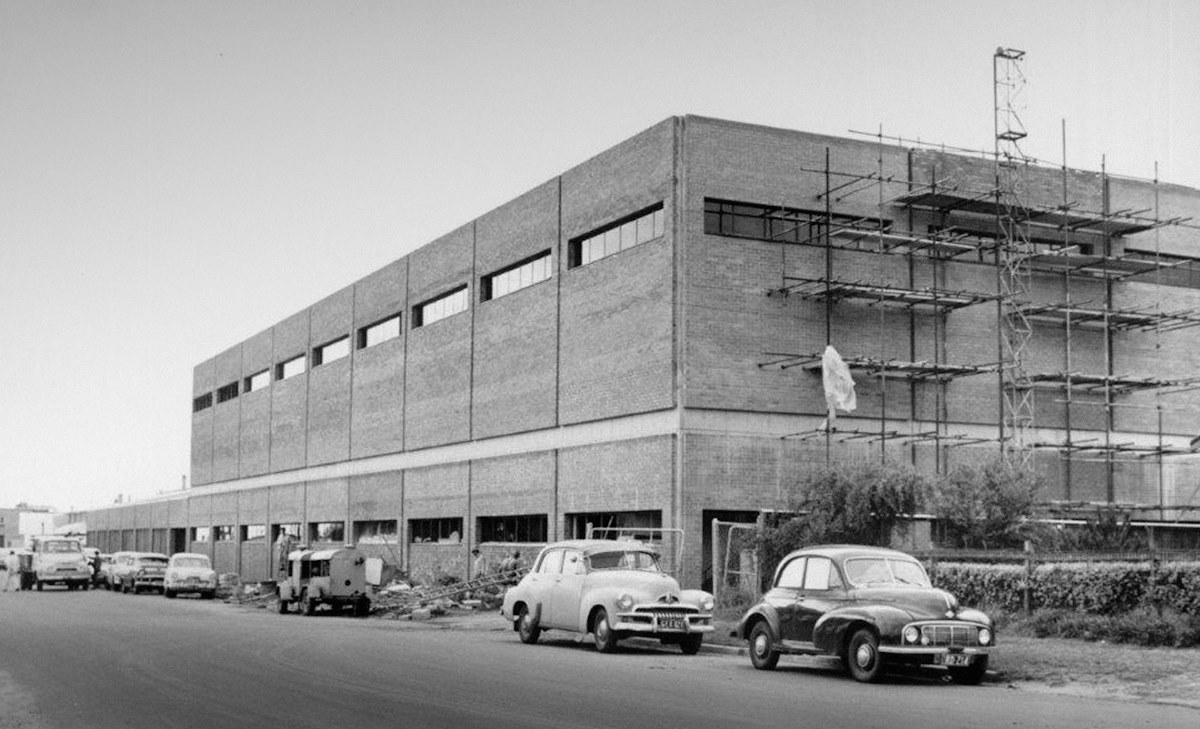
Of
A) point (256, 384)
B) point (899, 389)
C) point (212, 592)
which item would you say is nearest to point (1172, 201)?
point (899, 389)

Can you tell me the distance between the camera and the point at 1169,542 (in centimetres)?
4200

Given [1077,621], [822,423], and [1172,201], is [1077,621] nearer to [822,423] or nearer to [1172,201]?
[822,423]

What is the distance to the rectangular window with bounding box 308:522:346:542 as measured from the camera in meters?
63.2

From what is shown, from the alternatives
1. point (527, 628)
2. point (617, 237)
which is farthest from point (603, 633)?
point (617, 237)

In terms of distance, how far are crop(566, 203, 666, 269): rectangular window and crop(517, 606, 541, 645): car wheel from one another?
52.9 ft

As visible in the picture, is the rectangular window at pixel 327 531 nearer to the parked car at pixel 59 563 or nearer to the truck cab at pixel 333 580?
the parked car at pixel 59 563

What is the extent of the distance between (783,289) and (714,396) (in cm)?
381

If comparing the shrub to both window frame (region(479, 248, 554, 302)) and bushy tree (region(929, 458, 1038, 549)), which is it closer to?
bushy tree (region(929, 458, 1038, 549))

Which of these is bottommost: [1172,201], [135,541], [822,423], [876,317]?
[135,541]

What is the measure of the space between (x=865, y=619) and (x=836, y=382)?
69.8 feet

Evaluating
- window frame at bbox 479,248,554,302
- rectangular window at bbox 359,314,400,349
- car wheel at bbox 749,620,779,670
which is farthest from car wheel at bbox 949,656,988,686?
rectangular window at bbox 359,314,400,349

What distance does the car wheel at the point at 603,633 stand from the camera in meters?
23.5

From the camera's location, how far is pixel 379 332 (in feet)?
202

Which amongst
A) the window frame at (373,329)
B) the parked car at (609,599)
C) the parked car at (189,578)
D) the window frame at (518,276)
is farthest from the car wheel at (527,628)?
the window frame at (373,329)
